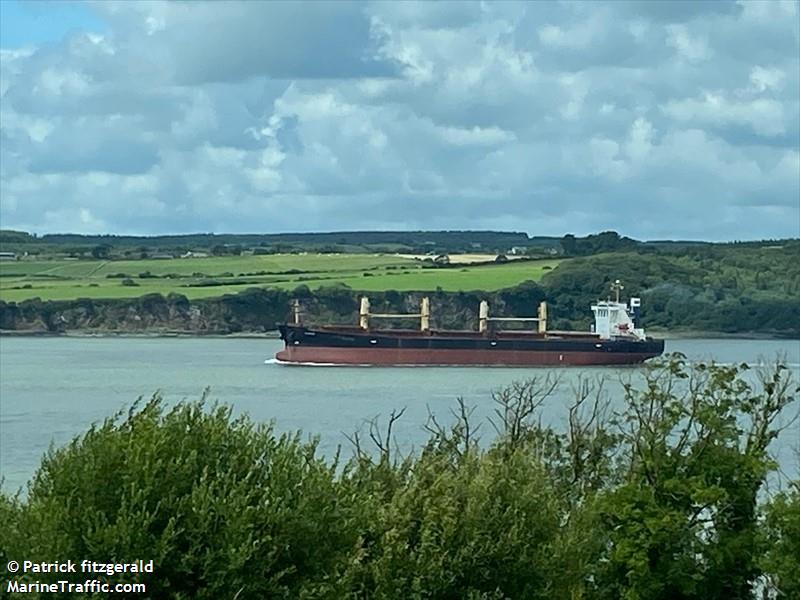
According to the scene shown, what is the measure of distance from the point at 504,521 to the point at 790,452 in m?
20.4

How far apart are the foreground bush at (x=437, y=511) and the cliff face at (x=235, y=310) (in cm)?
7768

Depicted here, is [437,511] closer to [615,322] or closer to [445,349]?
[445,349]

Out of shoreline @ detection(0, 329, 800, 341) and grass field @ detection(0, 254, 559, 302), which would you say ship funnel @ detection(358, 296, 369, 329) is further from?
shoreline @ detection(0, 329, 800, 341)

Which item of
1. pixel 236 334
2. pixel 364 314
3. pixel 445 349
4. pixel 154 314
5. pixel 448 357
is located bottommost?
pixel 236 334

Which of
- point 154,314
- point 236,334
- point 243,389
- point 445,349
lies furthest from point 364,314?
point 154,314

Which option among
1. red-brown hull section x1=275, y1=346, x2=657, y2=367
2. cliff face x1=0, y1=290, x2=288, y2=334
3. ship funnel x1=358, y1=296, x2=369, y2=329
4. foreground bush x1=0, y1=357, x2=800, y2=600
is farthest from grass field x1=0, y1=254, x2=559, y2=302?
foreground bush x1=0, y1=357, x2=800, y2=600

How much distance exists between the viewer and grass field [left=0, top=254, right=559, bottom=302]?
107750mm

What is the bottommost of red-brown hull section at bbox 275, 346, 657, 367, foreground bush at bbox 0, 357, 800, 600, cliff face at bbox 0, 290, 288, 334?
red-brown hull section at bbox 275, 346, 657, 367

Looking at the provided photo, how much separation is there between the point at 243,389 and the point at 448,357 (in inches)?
842

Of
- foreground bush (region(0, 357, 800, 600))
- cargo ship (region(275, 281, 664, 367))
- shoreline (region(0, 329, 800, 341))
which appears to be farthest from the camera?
shoreline (region(0, 329, 800, 341))

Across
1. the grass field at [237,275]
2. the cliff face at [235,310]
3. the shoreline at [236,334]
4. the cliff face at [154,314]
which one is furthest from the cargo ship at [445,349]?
the shoreline at [236,334]

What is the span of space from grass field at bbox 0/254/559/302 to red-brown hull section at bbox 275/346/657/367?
925 inches

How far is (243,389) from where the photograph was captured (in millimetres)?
60875

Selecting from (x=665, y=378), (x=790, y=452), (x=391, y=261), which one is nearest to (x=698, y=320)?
(x=391, y=261)
